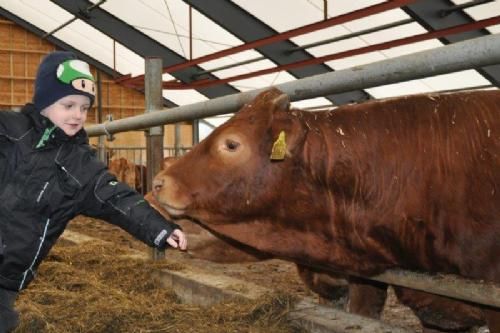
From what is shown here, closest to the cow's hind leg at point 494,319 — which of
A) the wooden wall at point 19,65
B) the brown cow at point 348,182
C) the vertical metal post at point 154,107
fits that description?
the brown cow at point 348,182

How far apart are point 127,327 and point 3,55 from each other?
19.4 m

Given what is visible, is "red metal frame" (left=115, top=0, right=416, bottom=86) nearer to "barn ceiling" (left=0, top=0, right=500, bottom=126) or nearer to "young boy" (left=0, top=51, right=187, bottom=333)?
"barn ceiling" (left=0, top=0, right=500, bottom=126)

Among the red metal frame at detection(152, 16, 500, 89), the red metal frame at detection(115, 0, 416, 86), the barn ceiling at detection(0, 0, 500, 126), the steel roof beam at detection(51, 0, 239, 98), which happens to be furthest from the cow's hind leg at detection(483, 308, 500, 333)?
the steel roof beam at detection(51, 0, 239, 98)

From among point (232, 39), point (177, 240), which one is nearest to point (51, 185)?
point (177, 240)

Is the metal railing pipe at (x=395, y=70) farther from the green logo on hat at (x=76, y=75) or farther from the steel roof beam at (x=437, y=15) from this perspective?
the steel roof beam at (x=437, y=15)

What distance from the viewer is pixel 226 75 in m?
15.4

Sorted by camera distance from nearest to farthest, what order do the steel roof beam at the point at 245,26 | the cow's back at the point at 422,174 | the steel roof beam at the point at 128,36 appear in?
the cow's back at the point at 422,174 → the steel roof beam at the point at 245,26 → the steel roof beam at the point at 128,36

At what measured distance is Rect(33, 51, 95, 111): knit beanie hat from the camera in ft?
8.03

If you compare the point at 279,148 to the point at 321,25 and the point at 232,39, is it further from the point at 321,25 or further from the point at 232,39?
the point at 232,39

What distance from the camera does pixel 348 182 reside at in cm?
214

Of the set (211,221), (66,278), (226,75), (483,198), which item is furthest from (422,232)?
(226,75)

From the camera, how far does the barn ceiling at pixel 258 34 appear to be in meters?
9.95

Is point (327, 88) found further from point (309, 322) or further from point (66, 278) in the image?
point (66, 278)

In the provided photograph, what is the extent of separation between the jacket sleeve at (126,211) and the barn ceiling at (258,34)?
22.4ft
